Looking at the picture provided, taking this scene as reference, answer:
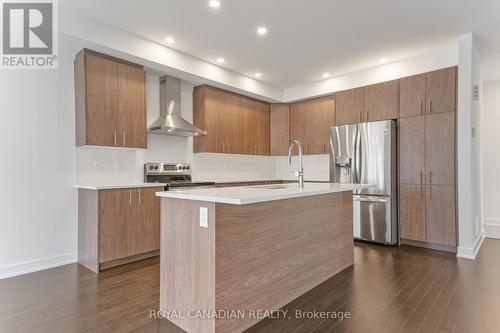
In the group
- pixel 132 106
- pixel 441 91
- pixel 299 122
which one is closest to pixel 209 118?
pixel 132 106

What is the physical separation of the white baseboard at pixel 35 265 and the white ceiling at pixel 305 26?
2823 millimetres

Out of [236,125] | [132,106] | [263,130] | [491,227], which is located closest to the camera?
[132,106]

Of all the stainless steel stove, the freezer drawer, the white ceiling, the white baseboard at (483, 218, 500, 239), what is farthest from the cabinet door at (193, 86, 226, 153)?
the white baseboard at (483, 218, 500, 239)

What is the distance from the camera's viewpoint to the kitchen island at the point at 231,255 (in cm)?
185

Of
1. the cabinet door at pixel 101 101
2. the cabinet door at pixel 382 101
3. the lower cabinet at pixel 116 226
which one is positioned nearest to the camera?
the lower cabinet at pixel 116 226

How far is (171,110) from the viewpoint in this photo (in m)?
4.36

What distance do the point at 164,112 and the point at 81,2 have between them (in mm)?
1732

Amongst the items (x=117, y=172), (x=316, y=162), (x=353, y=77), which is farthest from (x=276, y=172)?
(x=117, y=172)

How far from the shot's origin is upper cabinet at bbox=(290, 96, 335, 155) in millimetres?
5395

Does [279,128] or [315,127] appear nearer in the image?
[315,127]

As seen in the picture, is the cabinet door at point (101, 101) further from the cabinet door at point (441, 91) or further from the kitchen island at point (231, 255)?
the cabinet door at point (441, 91)

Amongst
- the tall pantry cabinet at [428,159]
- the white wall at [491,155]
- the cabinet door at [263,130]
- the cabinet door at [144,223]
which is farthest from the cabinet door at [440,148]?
the cabinet door at [144,223]

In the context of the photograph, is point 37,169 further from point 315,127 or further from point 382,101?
point 382,101

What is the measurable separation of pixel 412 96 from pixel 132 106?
4.00 meters
